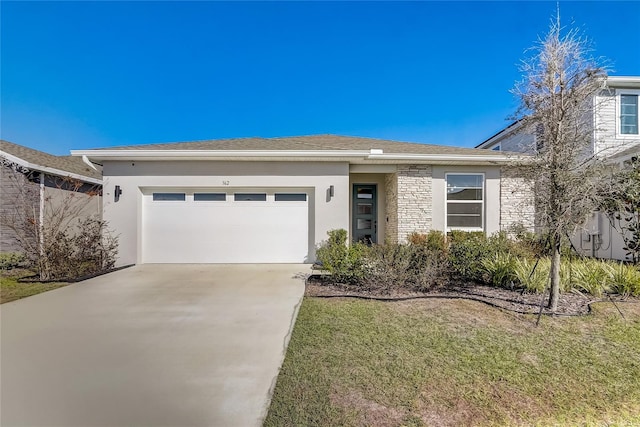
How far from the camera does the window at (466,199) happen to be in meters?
10.5

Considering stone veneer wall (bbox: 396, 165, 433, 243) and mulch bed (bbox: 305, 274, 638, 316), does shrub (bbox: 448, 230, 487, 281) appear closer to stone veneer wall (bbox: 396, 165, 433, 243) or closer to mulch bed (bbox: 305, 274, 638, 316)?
mulch bed (bbox: 305, 274, 638, 316)

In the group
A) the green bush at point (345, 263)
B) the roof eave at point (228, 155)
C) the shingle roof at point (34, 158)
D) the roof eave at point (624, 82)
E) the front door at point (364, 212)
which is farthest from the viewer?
the roof eave at point (624, 82)

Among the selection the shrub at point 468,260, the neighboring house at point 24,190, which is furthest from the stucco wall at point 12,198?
the shrub at point 468,260

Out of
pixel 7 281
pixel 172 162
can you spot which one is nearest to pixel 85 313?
pixel 7 281

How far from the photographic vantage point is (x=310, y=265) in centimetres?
909

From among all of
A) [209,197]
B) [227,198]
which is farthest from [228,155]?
[209,197]

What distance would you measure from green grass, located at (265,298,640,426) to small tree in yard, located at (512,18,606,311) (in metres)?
1.33

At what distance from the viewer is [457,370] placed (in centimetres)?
314

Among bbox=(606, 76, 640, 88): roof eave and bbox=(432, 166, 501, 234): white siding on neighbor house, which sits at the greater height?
bbox=(606, 76, 640, 88): roof eave

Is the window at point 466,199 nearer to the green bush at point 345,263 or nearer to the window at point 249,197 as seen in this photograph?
the green bush at point 345,263

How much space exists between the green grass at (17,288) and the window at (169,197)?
3272mm

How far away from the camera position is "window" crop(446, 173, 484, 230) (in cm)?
1054

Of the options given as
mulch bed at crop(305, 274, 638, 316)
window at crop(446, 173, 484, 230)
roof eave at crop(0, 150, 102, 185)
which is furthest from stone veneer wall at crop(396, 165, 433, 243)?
roof eave at crop(0, 150, 102, 185)

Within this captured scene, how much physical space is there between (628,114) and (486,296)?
13055 millimetres
